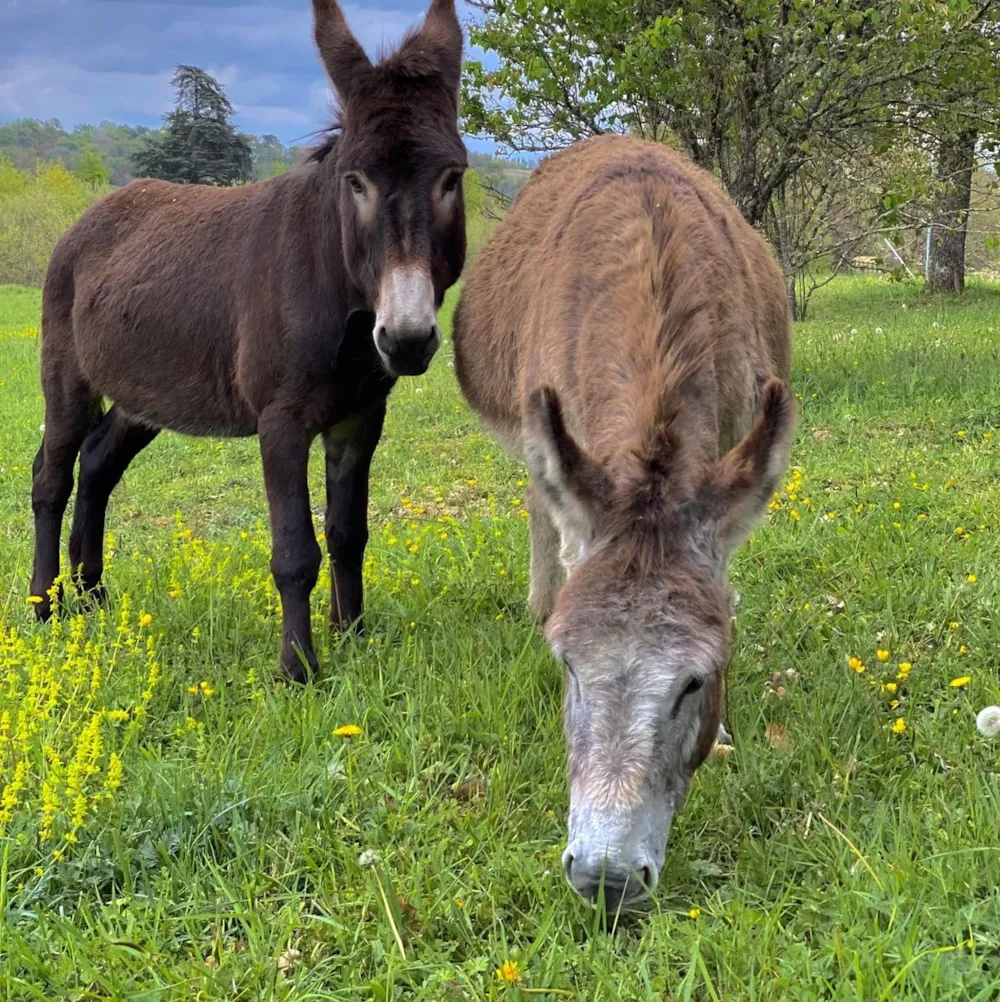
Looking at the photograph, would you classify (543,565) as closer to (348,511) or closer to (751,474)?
(348,511)

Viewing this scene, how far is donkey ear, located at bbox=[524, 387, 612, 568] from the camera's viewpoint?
2164mm

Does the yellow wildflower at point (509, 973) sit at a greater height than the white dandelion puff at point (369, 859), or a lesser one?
greater

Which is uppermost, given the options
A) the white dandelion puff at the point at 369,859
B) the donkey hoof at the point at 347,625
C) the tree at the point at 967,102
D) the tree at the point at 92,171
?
the tree at the point at 92,171

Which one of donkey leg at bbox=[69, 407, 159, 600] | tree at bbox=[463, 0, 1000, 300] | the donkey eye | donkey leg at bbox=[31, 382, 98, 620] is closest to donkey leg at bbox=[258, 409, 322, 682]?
donkey leg at bbox=[69, 407, 159, 600]

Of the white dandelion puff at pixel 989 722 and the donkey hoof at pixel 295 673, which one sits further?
the donkey hoof at pixel 295 673

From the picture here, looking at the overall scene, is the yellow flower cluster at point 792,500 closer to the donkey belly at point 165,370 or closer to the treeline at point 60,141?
the donkey belly at point 165,370

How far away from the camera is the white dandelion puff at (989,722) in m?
2.85

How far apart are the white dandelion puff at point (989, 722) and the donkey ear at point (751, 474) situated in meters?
1.22

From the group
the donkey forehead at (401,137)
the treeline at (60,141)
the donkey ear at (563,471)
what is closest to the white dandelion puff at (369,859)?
the donkey ear at (563,471)

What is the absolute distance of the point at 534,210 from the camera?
4.44 metres

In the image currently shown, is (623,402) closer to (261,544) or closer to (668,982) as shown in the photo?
(668,982)

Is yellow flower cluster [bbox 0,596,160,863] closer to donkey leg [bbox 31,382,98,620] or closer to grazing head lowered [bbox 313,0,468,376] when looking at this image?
donkey leg [bbox 31,382,98,620]

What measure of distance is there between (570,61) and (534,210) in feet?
14.7

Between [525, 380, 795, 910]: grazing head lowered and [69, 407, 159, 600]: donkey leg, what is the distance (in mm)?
3481
